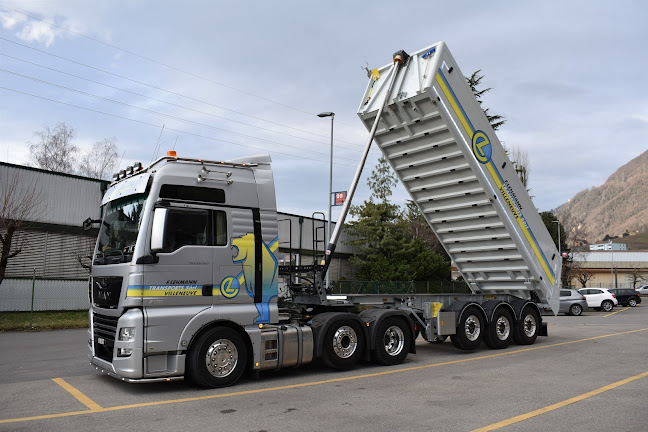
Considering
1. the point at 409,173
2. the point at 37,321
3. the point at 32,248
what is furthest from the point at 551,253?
the point at 32,248

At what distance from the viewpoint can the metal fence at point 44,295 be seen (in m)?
20.6

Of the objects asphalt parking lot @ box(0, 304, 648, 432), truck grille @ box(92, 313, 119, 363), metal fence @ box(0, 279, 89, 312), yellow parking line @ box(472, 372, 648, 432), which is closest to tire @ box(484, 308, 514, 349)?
asphalt parking lot @ box(0, 304, 648, 432)

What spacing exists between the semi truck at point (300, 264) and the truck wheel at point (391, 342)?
3cm

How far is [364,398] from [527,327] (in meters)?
7.21

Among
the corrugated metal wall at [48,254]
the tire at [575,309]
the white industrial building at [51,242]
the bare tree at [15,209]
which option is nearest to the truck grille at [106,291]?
the white industrial building at [51,242]

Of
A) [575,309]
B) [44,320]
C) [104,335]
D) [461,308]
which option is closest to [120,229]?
[104,335]

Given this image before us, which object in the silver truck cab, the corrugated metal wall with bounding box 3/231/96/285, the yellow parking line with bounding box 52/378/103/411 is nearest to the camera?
the yellow parking line with bounding box 52/378/103/411

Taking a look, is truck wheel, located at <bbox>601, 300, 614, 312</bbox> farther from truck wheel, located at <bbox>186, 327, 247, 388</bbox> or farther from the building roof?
the building roof

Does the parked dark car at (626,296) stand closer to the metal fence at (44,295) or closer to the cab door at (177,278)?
the metal fence at (44,295)

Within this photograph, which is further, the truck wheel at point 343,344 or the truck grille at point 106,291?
the truck wheel at point 343,344

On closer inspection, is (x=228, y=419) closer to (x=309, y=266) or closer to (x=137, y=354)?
(x=137, y=354)

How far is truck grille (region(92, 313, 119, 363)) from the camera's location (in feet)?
24.1

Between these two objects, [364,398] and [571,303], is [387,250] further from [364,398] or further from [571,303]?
[364,398]

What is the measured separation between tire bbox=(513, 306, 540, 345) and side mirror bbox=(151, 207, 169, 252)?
28.8ft
